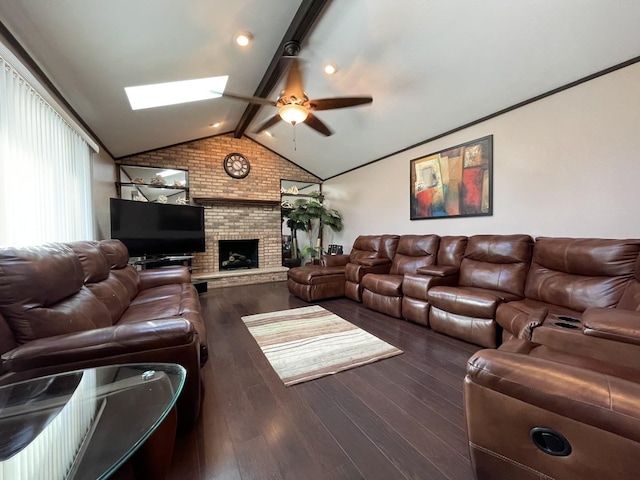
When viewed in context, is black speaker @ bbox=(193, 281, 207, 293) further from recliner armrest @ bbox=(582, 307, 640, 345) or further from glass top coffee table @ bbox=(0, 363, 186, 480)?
recliner armrest @ bbox=(582, 307, 640, 345)

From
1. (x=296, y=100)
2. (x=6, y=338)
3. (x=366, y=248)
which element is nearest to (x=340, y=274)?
(x=366, y=248)

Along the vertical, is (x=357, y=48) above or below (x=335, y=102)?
above

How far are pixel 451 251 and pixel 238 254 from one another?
4408mm

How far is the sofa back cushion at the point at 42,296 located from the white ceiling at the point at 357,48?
1.58m

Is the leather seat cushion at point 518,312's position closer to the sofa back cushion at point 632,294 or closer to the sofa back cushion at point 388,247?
the sofa back cushion at point 632,294

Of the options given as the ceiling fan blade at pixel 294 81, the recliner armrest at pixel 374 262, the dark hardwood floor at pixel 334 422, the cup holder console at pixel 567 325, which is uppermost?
the ceiling fan blade at pixel 294 81

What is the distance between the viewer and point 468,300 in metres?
2.38

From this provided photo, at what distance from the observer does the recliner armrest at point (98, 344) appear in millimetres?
1028

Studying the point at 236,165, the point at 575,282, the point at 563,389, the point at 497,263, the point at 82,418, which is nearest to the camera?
the point at 563,389

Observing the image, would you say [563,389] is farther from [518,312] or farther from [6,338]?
[6,338]

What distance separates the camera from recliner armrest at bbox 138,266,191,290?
2.95 m

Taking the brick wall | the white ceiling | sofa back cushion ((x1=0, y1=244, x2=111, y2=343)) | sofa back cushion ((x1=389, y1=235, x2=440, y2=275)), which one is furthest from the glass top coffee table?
the brick wall

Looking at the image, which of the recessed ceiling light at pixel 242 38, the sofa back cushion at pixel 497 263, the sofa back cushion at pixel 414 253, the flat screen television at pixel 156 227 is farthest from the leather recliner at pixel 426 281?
the flat screen television at pixel 156 227

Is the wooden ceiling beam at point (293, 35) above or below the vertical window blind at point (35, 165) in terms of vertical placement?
above
